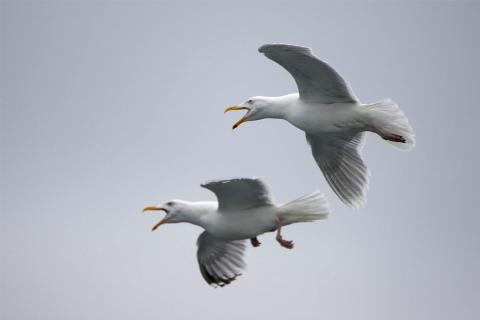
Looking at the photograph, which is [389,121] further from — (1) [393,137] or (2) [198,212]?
(2) [198,212]

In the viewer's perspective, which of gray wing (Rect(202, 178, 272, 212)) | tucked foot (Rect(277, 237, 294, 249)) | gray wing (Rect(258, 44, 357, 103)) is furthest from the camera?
gray wing (Rect(258, 44, 357, 103))

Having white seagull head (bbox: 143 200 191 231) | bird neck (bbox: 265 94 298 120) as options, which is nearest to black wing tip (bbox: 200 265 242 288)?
white seagull head (bbox: 143 200 191 231)

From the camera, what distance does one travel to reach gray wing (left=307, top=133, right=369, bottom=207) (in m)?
15.2

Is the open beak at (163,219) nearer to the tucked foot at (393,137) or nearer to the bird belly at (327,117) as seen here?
the bird belly at (327,117)

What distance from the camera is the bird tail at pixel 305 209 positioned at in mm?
13758

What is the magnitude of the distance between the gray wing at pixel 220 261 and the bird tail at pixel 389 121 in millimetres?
2817

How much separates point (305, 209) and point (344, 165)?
5.57 feet

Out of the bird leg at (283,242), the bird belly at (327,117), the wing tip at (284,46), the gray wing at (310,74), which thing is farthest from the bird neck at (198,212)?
the wing tip at (284,46)

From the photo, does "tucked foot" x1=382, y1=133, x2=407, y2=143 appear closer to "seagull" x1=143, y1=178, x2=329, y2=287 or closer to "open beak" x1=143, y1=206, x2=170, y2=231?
"seagull" x1=143, y1=178, x2=329, y2=287

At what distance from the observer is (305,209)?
13.8 meters

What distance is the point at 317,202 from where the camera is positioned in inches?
546

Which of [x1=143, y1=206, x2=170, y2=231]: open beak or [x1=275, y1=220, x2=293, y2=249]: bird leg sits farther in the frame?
[x1=143, y1=206, x2=170, y2=231]: open beak

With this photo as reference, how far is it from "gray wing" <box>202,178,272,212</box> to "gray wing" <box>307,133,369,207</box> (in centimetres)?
185

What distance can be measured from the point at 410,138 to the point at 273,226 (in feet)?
7.77
